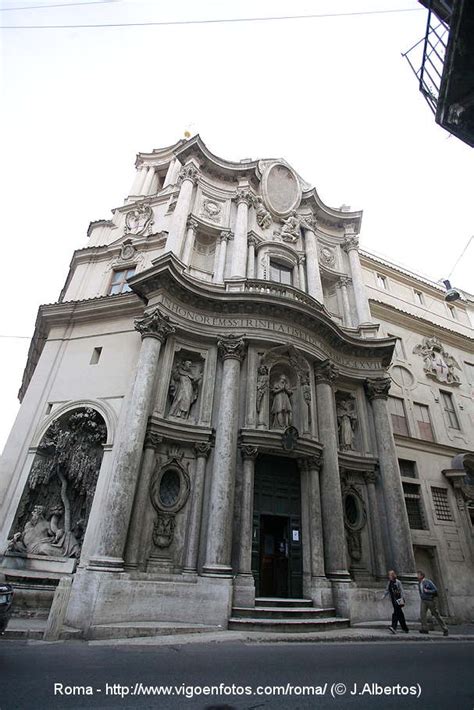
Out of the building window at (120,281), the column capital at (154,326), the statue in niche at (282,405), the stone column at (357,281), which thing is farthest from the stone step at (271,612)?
the building window at (120,281)

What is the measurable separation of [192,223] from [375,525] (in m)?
14.7

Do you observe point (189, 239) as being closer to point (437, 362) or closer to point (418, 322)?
point (418, 322)

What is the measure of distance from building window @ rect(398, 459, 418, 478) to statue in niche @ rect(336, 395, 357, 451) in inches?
151

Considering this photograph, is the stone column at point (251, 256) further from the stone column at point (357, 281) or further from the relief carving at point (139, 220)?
the stone column at point (357, 281)

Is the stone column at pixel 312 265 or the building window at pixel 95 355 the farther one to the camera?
the stone column at pixel 312 265

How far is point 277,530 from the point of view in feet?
42.5

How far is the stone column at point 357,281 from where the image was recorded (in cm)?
1880

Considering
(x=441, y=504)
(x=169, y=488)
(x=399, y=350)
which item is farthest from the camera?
(x=399, y=350)

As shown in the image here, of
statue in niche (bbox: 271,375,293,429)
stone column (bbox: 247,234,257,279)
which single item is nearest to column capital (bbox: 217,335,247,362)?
statue in niche (bbox: 271,375,293,429)

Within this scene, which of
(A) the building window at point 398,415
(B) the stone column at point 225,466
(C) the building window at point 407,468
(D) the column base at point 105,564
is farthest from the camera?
(A) the building window at point 398,415

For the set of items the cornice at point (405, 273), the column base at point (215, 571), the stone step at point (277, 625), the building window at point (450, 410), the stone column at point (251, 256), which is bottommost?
the stone step at point (277, 625)

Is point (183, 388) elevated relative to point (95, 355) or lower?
lower

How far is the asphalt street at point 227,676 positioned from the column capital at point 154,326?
8.21 metres

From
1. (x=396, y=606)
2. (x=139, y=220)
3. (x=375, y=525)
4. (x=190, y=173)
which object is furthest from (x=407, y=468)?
(x=139, y=220)
